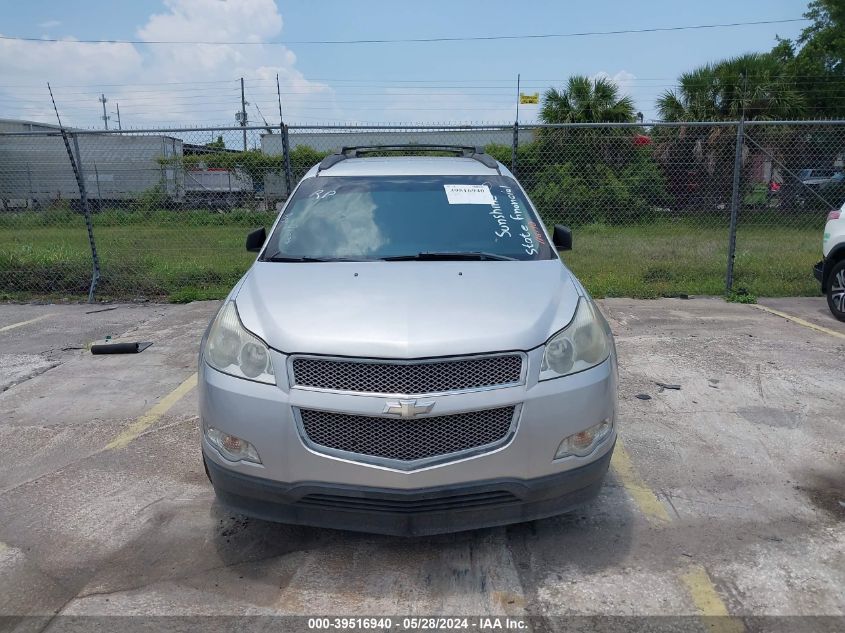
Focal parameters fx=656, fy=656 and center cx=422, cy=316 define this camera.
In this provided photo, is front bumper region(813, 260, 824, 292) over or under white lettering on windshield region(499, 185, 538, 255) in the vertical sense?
under

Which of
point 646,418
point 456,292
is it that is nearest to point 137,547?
point 456,292

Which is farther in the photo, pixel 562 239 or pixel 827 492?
pixel 562 239

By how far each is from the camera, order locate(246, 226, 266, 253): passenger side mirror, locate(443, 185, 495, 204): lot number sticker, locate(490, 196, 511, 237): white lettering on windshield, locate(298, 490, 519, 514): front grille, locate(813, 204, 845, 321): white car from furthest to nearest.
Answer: locate(813, 204, 845, 321): white car
locate(246, 226, 266, 253): passenger side mirror
locate(443, 185, 495, 204): lot number sticker
locate(490, 196, 511, 237): white lettering on windshield
locate(298, 490, 519, 514): front grille

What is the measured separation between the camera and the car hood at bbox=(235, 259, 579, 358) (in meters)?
2.71

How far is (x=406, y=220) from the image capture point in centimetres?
400

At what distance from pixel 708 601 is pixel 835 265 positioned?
6381 mm

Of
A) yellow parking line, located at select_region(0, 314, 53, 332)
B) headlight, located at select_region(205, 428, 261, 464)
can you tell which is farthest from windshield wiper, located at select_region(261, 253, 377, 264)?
yellow parking line, located at select_region(0, 314, 53, 332)

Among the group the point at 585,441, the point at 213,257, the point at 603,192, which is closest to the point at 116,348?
the point at 213,257

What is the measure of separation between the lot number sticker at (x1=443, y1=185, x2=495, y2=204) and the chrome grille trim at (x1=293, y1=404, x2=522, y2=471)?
184cm

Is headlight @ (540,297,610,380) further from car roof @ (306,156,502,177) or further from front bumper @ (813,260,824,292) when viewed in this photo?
front bumper @ (813,260,824,292)

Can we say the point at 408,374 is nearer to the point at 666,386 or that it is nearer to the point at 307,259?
the point at 307,259

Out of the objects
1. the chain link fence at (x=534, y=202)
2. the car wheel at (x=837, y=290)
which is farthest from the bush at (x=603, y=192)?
the car wheel at (x=837, y=290)

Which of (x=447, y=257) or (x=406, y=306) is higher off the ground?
(x=447, y=257)

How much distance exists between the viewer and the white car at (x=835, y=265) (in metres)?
7.54
